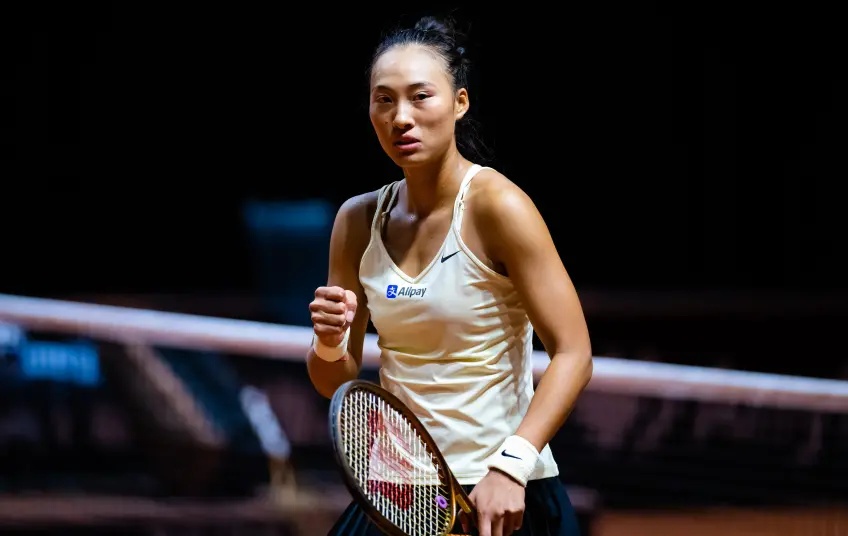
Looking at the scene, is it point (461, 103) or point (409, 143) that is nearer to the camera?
point (409, 143)

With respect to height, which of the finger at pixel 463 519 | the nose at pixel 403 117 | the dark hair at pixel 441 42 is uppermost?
the dark hair at pixel 441 42

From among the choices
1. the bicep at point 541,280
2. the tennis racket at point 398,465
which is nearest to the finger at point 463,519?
the tennis racket at point 398,465

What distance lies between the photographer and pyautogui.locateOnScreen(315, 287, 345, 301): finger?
1413mm

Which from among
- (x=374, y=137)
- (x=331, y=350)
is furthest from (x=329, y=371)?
(x=374, y=137)

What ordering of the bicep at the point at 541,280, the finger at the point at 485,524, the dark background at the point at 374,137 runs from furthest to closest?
1. the dark background at the point at 374,137
2. the bicep at the point at 541,280
3. the finger at the point at 485,524

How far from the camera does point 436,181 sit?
155 cm

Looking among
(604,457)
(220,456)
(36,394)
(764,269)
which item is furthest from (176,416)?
(764,269)

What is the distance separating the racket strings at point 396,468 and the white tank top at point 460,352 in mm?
81

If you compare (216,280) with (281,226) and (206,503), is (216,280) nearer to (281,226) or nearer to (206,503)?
(281,226)

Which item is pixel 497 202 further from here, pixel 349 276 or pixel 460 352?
pixel 349 276

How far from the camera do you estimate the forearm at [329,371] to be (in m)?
1.61

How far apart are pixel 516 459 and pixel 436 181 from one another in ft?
1.47

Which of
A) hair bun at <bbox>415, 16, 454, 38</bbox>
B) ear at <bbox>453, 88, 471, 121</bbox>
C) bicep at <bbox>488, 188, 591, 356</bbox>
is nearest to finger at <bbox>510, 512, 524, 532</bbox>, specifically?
bicep at <bbox>488, 188, 591, 356</bbox>

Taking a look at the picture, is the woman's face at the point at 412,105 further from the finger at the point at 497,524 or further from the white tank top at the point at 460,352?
the finger at the point at 497,524
